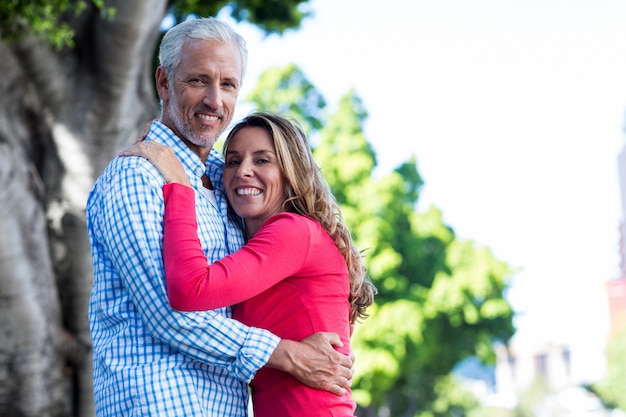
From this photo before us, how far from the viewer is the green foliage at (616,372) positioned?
43.7 meters

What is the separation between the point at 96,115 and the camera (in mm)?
9172

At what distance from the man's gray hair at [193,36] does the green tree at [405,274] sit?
19711 mm

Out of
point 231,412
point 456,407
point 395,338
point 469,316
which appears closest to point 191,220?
point 231,412

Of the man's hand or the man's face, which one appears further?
the man's face

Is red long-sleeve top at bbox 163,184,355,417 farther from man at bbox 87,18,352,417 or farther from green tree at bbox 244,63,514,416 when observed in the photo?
green tree at bbox 244,63,514,416

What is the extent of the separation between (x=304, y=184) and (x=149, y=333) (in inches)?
28.4

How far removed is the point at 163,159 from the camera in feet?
9.41

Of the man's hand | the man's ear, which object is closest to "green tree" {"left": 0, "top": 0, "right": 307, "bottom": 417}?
the man's ear

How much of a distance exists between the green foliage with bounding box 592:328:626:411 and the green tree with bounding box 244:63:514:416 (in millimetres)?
20005

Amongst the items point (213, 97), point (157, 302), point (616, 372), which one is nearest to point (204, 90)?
point (213, 97)

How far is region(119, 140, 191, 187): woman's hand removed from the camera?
283 centimetres

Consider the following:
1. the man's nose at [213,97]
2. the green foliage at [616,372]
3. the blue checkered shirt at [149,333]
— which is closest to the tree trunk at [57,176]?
the man's nose at [213,97]

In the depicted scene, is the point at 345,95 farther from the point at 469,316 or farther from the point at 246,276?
the point at 246,276

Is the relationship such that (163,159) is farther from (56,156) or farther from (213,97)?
(56,156)
